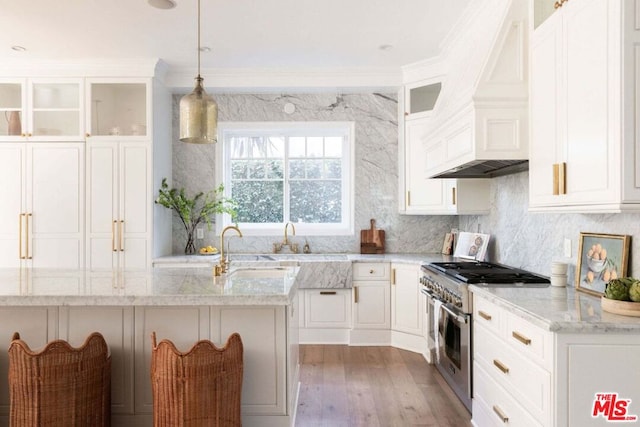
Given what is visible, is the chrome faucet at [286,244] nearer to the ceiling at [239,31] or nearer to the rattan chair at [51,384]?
the ceiling at [239,31]

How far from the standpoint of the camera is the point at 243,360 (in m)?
2.19

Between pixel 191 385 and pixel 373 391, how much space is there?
5.35ft

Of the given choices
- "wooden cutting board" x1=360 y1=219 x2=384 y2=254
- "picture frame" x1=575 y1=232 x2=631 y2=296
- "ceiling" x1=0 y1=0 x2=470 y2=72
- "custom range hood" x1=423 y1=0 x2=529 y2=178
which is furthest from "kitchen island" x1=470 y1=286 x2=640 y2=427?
"wooden cutting board" x1=360 y1=219 x2=384 y2=254

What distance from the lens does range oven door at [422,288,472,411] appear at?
106 inches

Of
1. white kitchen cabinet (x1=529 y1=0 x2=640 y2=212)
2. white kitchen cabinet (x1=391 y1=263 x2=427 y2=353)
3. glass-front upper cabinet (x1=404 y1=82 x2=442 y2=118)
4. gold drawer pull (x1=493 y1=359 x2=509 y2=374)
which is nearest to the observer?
white kitchen cabinet (x1=529 y1=0 x2=640 y2=212)

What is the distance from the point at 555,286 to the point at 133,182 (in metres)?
3.74

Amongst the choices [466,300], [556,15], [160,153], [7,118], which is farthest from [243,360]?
[7,118]

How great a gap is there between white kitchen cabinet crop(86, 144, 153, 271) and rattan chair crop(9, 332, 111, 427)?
2227mm

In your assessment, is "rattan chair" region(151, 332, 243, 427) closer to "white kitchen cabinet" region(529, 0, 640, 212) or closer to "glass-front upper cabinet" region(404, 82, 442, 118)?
"white kitchen cabinet" region(529, 0, 640, 212)

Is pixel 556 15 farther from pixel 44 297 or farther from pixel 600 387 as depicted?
pixel 44 297

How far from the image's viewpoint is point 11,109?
13.9ft

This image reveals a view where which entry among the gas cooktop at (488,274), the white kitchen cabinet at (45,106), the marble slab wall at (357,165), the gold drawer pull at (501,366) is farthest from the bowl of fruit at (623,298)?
the white kitchen cabinet at (45,106)

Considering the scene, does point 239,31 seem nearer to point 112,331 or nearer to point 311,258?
point 311,258

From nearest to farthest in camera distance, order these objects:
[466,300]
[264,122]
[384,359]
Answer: [466,300] → [384,359] → [264,122]
